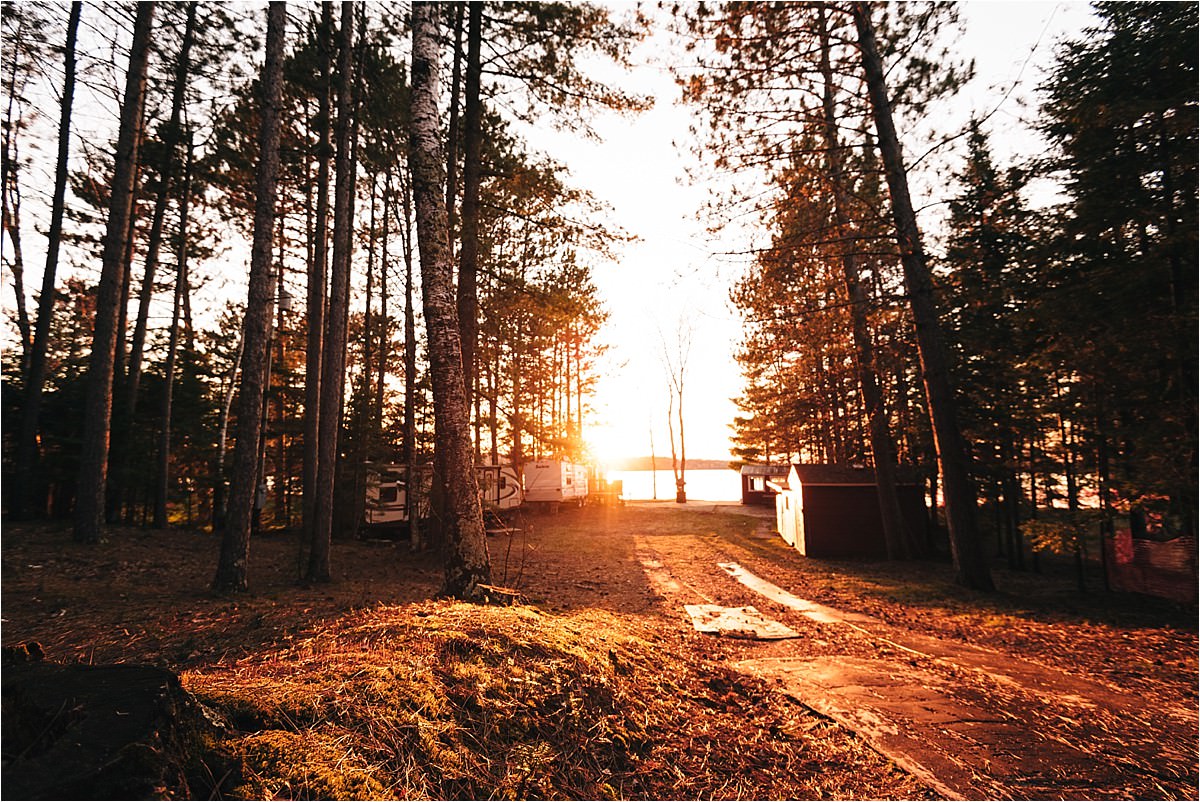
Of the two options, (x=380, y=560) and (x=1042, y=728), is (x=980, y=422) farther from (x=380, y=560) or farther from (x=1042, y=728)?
(x=380, y=560)

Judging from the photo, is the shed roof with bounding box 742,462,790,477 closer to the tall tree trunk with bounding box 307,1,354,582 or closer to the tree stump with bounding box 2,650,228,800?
the tall tree trunk with bounding box 307,1,354,582

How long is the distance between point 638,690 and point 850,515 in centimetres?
1394

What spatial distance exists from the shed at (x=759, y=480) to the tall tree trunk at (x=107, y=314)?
31429 mm

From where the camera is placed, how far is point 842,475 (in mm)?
16734

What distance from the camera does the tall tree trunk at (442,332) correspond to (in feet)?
20.9

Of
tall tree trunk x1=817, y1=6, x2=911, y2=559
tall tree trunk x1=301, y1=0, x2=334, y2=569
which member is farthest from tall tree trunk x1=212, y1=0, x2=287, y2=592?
tall tree trunk x1=817, y1=6, x2=911, y2=559

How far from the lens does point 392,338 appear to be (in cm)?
2036

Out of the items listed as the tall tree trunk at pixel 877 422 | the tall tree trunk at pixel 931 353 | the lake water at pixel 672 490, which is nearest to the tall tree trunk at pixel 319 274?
the tall tree trunk at pixel 931 353

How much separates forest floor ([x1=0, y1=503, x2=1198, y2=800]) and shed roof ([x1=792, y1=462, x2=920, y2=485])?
7.16 meters

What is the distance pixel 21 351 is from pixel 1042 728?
2169 centimetres

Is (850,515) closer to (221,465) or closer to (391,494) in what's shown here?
(391,494)

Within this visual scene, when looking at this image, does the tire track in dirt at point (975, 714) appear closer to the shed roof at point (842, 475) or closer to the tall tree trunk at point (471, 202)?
the tall tree trunk at point (471, 202)

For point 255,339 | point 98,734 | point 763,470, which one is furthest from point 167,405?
point 763,470

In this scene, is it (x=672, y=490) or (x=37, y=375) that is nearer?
(x=37, y=375)
